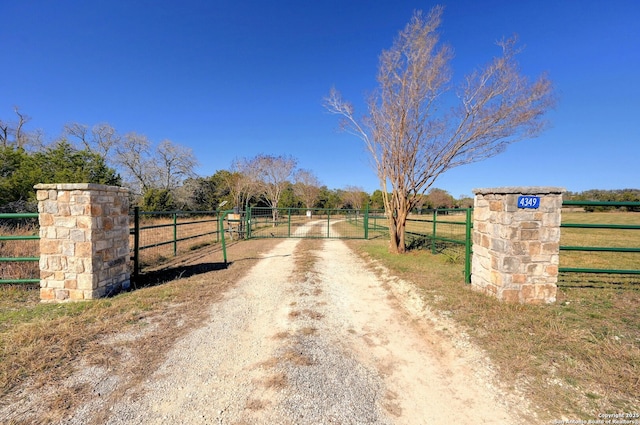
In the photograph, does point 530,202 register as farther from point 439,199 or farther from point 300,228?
point 439,199

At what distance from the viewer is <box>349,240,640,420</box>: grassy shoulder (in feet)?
6.95

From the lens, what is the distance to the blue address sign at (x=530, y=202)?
3.99 meters

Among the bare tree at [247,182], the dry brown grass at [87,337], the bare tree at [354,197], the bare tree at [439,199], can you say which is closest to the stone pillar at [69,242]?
the dry brown grass at [87,337]

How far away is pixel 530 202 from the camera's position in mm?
3994

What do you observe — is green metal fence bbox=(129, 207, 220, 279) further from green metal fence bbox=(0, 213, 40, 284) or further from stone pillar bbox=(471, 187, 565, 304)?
stone pillar bbox=(471, 187, 565, 304)

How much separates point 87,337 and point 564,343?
204 inches

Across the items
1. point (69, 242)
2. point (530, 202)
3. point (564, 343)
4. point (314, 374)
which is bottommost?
point (314, 374)

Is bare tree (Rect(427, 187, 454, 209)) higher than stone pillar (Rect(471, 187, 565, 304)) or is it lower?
higher

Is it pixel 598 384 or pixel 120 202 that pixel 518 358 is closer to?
pixel 598 384

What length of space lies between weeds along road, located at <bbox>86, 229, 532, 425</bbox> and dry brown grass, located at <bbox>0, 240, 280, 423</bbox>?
24 cm

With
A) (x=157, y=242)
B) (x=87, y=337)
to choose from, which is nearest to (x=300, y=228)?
(x=157, y=242)

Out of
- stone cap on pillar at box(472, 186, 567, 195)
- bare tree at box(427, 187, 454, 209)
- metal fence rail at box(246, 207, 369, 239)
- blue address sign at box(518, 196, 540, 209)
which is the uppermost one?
bare tree at box(427, 187, 454, 209)

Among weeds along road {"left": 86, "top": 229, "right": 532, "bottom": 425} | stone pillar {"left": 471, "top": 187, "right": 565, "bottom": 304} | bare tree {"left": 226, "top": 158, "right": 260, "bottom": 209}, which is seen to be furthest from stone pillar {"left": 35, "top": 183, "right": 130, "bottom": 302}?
bare tree {"left": 226, "top": 158, "right": 260, "bottom": 209}

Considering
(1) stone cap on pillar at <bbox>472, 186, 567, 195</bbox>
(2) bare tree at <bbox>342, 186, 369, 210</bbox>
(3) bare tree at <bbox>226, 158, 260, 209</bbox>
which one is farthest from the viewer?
(2) bare tree at <bbox>342, 186, 369, 210</bbox>
